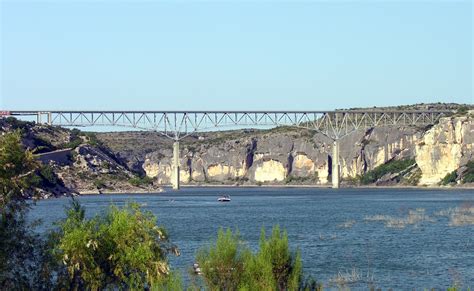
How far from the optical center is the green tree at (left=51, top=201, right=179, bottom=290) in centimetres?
2305

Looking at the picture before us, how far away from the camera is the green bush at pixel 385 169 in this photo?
180 m

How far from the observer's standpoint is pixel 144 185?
500 feet

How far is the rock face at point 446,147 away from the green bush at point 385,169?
16277 millimetres

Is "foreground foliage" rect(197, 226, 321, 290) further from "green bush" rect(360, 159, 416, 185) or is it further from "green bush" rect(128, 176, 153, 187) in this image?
"green bush" rect(360, 159, 416, 185)

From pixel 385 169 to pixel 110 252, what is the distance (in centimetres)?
16471

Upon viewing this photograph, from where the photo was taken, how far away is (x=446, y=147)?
158 metres

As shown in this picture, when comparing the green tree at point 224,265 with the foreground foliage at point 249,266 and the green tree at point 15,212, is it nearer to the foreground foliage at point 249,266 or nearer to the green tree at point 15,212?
the foreground foliage at point 249,266

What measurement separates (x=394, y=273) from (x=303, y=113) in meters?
131

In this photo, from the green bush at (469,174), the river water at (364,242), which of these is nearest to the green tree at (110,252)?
the river water at (364,242)

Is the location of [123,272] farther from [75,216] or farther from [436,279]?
[436,279]

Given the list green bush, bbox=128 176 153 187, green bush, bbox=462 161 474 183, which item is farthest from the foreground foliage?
green bush, bbox=462 161 474 183

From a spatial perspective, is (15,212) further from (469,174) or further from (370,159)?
(370,159)

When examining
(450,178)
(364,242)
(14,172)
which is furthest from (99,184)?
(14,172)

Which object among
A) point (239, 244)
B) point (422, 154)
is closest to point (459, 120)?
point (422, 154)
